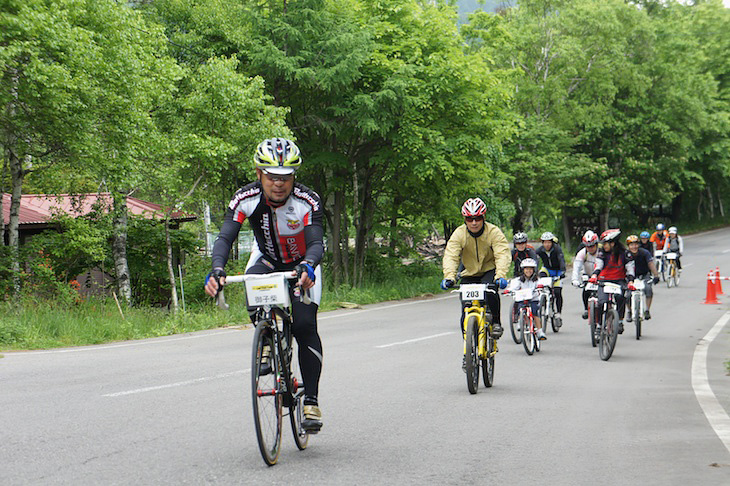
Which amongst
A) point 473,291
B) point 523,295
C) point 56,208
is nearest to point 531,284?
point 523,295

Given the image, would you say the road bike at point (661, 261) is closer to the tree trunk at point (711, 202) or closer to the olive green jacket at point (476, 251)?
the olive green jacket at point (476, 251)

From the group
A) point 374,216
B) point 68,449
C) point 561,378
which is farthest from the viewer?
point 374,216

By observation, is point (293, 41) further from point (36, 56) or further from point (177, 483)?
point (177, 483)

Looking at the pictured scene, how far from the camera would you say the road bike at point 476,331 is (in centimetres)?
852

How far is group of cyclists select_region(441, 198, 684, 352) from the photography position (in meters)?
8.79

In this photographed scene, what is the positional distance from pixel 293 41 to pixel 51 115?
7.94m

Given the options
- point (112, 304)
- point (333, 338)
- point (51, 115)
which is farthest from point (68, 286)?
point (333, 338)

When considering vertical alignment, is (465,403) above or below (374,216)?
below

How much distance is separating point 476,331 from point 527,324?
13.1 feet

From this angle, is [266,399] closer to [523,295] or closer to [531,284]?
[523,295]

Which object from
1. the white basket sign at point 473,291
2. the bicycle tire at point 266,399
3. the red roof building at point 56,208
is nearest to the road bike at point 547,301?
the white basket sign at point 473,291

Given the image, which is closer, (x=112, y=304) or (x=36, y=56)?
(x=36, y=56)

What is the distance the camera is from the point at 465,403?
8.10 m

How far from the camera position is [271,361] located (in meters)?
5.36
